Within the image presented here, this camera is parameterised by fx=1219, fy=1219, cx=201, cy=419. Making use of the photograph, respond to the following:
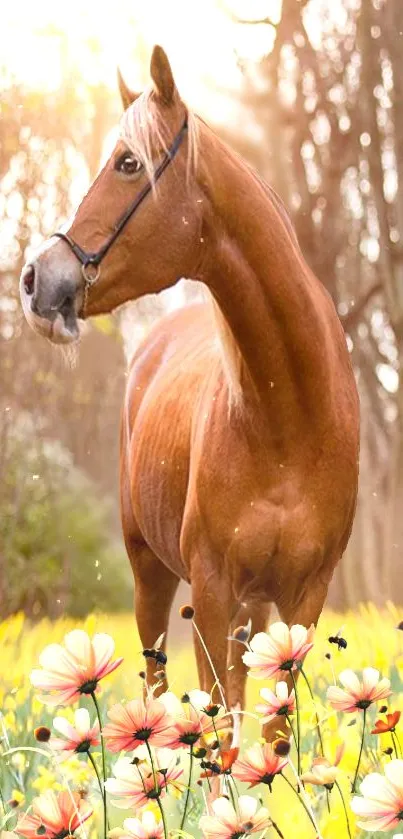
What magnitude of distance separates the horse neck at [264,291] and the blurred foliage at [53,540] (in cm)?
265

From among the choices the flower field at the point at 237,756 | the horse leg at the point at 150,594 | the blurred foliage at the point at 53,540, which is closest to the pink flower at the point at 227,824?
the flower field at the point at 237,756

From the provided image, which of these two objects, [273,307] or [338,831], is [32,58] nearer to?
[273,307]

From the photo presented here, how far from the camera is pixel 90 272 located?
96.5 inches

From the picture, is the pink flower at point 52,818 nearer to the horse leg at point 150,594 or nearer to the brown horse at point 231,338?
the brown horse at point 231,338

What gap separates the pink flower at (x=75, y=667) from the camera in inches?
57.7

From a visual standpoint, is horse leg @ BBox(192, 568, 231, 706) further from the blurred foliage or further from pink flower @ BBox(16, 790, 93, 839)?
the blurred foliage

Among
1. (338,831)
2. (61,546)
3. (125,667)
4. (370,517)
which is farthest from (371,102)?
(338,831)

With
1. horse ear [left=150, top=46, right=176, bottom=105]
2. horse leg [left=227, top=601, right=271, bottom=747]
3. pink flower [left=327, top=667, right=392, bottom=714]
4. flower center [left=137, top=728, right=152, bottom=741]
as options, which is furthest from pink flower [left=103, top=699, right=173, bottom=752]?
horse leg [left=227, top=601, right=271, bottom=747]

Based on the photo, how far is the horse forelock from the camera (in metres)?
2.46

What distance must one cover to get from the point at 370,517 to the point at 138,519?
2.74m

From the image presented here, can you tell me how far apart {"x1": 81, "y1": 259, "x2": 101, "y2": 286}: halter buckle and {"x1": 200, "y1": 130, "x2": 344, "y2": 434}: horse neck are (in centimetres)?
25

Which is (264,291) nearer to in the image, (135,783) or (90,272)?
(90,272)

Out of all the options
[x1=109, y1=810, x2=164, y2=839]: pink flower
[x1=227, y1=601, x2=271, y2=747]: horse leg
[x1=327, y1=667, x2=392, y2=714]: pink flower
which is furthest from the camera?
[x1=227, y1=601, x2=271, y2=747]: horse leg

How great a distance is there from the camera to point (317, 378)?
2713 mm
